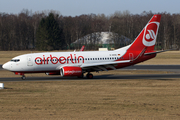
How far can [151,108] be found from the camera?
1617 centimetres

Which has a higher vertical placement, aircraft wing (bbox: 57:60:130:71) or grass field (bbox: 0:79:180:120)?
aircraft wing (bbox: 57:60:130:71)

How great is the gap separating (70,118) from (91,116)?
1.20 metres

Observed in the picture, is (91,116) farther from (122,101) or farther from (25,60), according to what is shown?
(25,60)

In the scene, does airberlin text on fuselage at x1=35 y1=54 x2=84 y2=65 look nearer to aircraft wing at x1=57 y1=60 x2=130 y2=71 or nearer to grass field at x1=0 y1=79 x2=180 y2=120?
aircraft wing at x1=57 y1=60 x2=130 y2=71

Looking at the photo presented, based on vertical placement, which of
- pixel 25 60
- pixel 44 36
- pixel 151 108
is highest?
pixel 44 36

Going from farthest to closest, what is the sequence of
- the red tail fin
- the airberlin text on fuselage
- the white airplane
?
Result: the red tail fin
the airberlin text on fuselage
the white airplane

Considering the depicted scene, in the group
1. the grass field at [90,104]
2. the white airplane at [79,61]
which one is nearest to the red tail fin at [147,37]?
the white airplane at [79,61]

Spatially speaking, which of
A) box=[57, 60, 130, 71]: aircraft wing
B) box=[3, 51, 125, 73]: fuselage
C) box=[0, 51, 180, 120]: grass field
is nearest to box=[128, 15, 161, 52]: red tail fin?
box=[57, 60, 130, 71]: aircraft wing

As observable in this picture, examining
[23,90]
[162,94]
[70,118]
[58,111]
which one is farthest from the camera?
[23,90]

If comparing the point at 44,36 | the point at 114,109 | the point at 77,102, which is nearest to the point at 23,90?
the point at 77,102

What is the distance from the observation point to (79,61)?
113ft

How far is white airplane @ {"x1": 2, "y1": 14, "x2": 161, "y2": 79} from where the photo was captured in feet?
108

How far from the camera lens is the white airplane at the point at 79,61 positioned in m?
33.0

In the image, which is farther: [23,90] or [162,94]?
[23,90]
